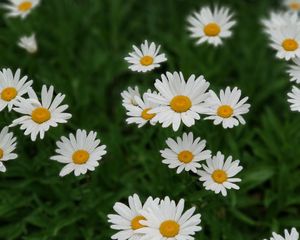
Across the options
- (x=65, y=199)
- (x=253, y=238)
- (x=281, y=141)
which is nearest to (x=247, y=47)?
(x=281, y=141)

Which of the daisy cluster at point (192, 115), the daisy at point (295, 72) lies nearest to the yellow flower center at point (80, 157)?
the daisy cluster at point (192, 115)

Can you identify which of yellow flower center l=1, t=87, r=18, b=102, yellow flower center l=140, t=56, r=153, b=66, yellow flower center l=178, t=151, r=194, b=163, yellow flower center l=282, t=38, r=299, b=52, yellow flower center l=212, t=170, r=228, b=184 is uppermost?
yellow flower center l=282, t=38, r=299, b=52

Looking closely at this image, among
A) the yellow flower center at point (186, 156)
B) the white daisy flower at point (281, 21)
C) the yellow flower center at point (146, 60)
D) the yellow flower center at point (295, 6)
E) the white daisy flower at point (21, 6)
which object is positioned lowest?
the yellow flower center at point (186, 156)

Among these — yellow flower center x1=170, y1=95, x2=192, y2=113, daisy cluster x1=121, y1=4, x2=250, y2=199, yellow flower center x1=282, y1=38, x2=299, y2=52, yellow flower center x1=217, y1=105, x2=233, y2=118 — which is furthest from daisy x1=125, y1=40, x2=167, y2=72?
yellow flower center x1=282, y1=38, x2=299, y2=52

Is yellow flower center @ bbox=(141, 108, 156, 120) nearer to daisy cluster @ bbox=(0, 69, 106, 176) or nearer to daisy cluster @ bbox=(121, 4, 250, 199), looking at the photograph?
daisy cluster @ bbox=(121, 4, 250, 199)

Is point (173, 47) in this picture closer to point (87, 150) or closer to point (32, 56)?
point (32, 56)

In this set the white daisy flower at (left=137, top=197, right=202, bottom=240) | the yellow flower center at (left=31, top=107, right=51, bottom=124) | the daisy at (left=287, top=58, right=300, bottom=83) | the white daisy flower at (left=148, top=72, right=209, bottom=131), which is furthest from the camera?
the daisy at (left=287, top=58, right=300, bottom=83)

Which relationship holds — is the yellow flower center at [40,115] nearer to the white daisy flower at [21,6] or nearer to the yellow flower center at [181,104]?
the yellow flower center at [181,104]
